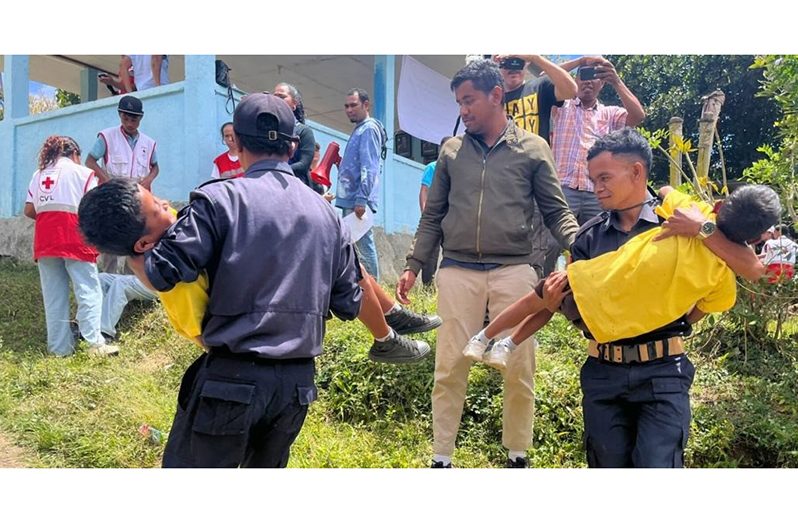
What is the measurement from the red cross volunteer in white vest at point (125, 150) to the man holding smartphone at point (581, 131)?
3.87 meters

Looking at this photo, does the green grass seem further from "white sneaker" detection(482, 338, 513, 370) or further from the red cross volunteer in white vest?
the red cross volunteer in white vest

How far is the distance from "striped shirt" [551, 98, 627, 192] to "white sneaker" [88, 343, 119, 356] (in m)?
3.82

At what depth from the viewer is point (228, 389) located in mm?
2158

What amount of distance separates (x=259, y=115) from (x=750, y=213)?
70.1 inches

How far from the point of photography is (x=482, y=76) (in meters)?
3.62

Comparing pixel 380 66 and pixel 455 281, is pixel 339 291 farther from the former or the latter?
pixel 380 66

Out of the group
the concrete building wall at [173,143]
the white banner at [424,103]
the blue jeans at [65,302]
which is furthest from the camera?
the white banner at [424,103]

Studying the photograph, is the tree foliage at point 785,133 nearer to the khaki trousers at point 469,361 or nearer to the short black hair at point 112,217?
the khaki trousers at point 469,361

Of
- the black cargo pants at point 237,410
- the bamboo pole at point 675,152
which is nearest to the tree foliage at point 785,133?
the bamboo pole at point 675,152

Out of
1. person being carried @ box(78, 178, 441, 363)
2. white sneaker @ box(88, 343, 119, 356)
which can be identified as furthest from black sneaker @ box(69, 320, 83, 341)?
person being carried @ box(78, 178, 441, 363)

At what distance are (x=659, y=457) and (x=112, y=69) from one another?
34.8ft

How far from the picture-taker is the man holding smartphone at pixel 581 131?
4.66m

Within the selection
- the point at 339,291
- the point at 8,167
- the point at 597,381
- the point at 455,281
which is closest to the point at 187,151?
the point at 8,167

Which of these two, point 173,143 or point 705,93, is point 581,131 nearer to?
point 173,143
